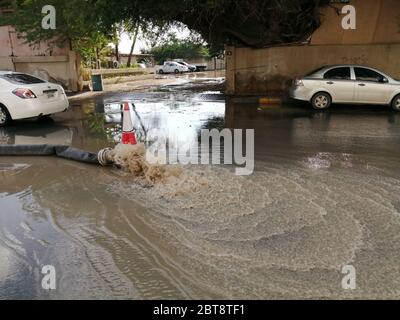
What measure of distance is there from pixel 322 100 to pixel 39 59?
14.7 m

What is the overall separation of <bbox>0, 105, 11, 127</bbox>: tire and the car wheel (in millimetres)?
9209

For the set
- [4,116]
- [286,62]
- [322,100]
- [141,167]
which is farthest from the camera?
[286,62]

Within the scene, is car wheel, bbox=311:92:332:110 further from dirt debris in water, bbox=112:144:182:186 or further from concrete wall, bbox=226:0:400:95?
dirt debris in water, bbox=112:144:182:186

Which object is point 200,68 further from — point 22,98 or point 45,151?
point 45,151

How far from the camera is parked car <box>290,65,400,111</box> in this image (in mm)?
12031

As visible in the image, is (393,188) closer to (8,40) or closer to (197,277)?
(197,277)

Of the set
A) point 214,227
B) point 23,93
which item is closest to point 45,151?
point 23,93

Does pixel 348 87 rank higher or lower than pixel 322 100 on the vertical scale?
higher

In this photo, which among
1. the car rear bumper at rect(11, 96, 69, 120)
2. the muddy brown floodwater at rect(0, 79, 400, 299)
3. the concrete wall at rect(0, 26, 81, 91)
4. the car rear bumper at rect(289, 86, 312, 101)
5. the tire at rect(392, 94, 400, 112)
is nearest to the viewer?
the muddy brown floodwater at rect(0, 79, 400, 299)

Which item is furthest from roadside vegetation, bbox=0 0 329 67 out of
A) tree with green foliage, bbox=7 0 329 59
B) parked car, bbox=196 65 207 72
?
parked car, bbox=196 65 207 72

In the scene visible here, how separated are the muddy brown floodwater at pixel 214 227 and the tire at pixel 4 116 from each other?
3538 mm

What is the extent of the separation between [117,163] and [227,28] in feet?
37.7

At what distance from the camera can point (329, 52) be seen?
53.4 feet

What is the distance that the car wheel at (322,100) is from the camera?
12609 millimetres
